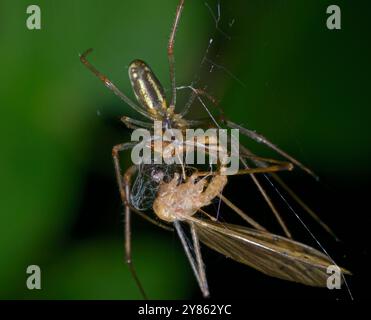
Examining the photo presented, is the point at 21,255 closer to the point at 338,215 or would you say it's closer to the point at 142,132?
the point at 142,132

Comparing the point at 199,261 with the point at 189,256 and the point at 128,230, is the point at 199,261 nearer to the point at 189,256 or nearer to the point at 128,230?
the point at 189,256

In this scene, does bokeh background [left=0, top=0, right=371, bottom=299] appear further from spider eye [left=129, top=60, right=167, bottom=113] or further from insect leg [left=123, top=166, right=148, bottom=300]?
insect leg [left=123, top=166, right=148, bottom=300]

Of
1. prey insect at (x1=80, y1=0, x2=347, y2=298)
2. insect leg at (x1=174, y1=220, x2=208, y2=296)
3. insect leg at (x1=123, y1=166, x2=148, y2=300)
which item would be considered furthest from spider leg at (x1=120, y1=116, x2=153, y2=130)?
insect leg at (x1=174, y1=220, x2=208, y2=296)

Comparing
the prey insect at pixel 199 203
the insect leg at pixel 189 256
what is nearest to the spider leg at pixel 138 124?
the prey insect at pixel 199 203

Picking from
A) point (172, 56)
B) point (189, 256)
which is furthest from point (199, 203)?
point (172, 56)

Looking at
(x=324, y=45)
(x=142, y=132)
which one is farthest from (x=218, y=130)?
(x=324, y=45)
